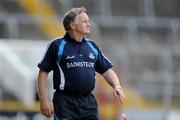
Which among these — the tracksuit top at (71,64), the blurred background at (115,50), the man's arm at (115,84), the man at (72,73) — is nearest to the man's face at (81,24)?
the man at (72,73)

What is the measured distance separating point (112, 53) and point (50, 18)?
10.3 feet

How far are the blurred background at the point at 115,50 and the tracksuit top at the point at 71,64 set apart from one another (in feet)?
16.2

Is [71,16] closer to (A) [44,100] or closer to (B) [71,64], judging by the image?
(B) [71,64]

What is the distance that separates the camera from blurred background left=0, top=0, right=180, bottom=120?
1485cm

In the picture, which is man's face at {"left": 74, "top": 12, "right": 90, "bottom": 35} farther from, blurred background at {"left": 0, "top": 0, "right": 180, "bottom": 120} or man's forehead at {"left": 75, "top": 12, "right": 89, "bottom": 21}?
blurred background at {"left": 0, "top": 0, "right": 180, "bottom": 120}

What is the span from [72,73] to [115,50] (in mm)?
9748

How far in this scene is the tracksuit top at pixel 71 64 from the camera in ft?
25.2

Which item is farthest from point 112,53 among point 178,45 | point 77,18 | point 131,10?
point 77,18

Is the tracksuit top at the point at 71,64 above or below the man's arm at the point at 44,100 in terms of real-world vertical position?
above

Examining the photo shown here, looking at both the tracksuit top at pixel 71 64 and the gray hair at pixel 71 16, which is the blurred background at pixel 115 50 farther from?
the gray hair at pixel 71 16

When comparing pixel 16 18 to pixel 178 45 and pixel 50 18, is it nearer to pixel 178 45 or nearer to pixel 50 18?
pixel 50 18

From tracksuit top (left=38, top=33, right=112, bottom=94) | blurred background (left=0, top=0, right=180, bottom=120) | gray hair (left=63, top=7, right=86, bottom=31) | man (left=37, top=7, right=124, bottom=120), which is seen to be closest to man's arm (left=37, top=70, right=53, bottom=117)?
man (left=37, top=7, right=124, bottom=120)

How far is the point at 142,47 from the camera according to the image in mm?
19328

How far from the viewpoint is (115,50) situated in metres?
17.4
